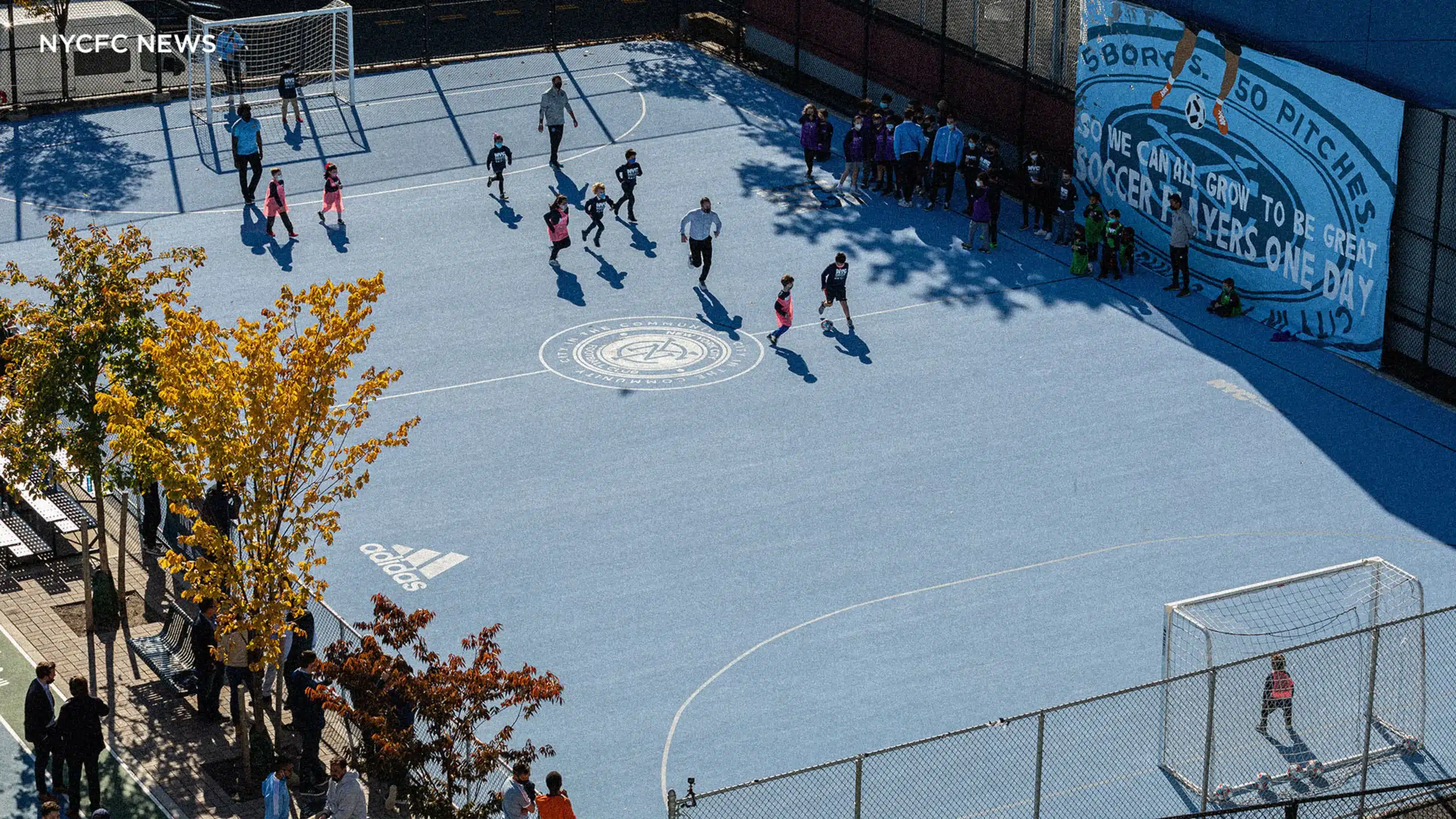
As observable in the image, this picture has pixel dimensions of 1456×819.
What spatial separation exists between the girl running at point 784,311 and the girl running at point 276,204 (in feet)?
34.4

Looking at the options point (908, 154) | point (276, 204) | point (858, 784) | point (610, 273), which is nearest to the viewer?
point (858, 784)

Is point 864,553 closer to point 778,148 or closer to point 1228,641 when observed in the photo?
point 1228,641

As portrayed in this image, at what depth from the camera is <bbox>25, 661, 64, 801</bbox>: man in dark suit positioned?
20875 mm

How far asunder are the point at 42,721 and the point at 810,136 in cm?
2518

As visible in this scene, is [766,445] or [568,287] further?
[568,287]

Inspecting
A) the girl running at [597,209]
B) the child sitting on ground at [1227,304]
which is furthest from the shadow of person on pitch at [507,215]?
the child sitting on ground at [1227,304]

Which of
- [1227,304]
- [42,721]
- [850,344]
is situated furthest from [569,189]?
[42,721]

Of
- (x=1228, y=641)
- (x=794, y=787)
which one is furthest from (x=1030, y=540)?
(x=794, y=787)

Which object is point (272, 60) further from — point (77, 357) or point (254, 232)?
point (77, 357)

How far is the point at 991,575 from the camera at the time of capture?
26.4 metres

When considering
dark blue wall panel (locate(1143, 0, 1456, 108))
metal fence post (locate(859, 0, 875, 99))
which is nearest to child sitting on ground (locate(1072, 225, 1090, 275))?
dark blue wall panel (locate(1143, 0, 1456, 108))

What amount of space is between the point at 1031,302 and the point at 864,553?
1078 centimetres

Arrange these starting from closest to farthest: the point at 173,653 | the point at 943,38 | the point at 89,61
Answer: the point at 173,653 < the point at 943,38 < the point at 89,61

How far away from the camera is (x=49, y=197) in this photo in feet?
132
